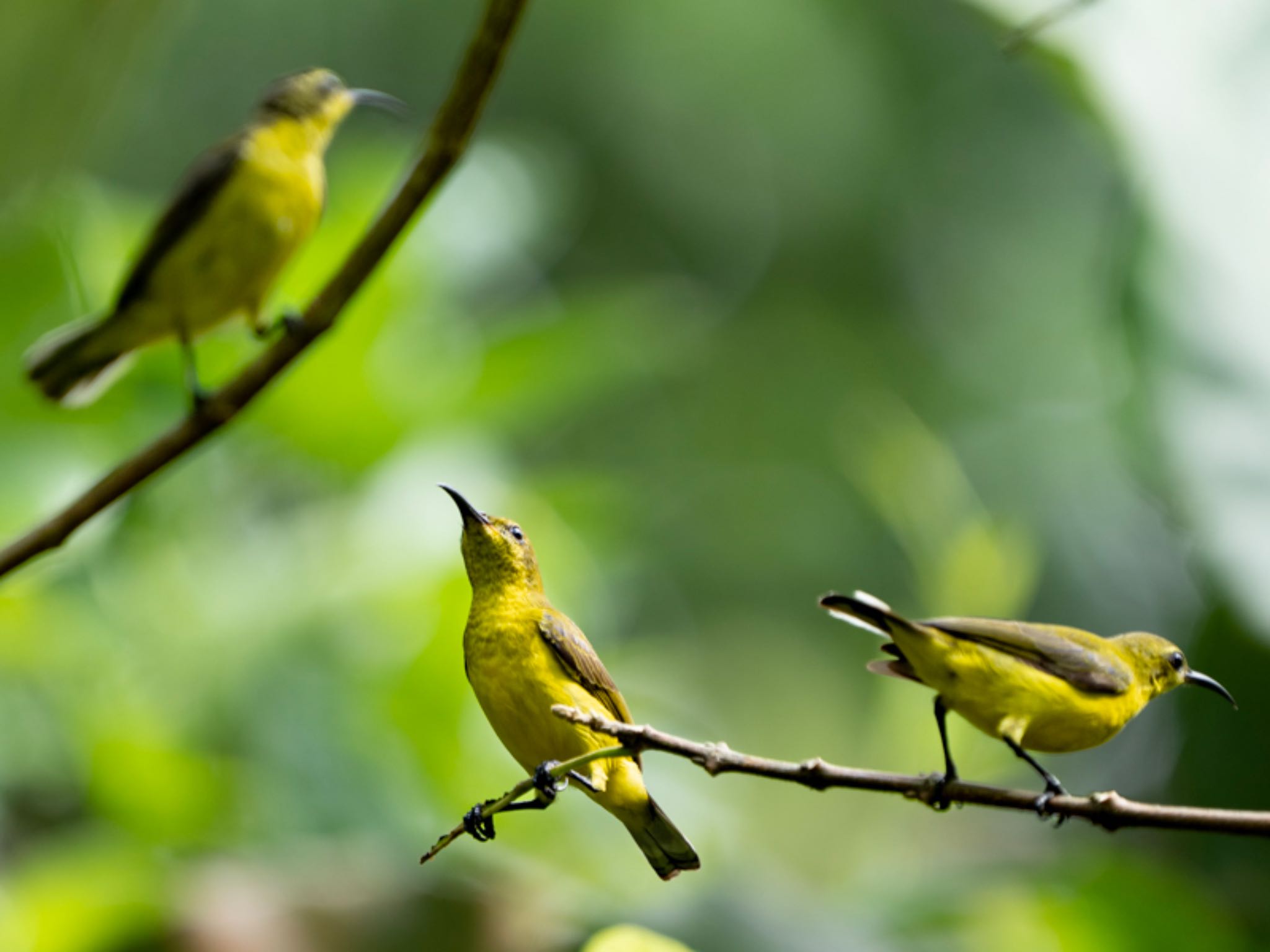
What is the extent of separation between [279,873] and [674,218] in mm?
4605

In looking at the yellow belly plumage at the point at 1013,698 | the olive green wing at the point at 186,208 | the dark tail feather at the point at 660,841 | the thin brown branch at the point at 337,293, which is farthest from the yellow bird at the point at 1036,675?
the olive green wing at the point at 186,208

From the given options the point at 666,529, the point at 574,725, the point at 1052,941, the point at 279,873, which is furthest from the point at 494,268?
the point at 574,725

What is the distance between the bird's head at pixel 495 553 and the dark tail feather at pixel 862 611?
6.0 inches

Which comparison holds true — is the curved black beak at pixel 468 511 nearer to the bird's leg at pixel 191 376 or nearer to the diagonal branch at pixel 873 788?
the diagonal branch at pixel 873 788

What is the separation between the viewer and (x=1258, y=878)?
214 centimetres

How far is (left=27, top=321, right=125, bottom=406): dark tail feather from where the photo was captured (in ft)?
3.65

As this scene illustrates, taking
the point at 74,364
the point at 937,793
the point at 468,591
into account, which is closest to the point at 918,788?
the point at 937,793

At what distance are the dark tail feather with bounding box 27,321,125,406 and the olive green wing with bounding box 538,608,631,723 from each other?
0.65 meters

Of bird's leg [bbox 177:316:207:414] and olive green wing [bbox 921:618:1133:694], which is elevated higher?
bird's leg [bbox 177:316:207:414]

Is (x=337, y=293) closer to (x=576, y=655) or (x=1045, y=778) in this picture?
(x=576, y=655)

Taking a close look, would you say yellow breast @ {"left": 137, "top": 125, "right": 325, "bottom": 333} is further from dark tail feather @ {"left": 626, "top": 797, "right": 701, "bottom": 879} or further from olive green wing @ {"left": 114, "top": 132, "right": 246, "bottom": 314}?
dark tail feather @ {"left": 626, "top": 797, "right": 701, "bottom": 879}

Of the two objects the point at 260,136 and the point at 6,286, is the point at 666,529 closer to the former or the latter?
the point at 6,286

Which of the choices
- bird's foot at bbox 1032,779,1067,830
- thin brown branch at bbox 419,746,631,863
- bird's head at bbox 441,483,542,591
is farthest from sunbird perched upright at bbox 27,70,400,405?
bird's foot at bbox 1032,779,1067,830

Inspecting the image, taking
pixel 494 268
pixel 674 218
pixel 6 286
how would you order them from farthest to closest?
1. pixel 674 218
2. pixel 494 268
3. pixel 6 286
